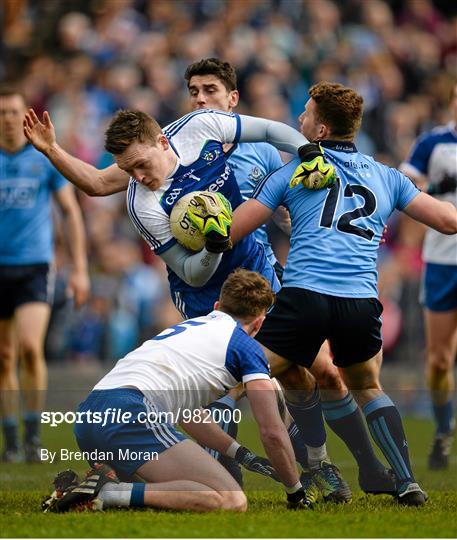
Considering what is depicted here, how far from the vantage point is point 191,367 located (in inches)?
269

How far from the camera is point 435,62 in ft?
65.9

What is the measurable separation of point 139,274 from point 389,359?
3076mm

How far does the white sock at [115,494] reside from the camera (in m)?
6.72

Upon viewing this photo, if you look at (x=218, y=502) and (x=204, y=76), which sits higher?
(x=204, y=76)

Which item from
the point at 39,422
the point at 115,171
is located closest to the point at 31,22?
the point at 39,422

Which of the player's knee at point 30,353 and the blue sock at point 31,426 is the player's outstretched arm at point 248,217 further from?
the player's knee at point 30,353

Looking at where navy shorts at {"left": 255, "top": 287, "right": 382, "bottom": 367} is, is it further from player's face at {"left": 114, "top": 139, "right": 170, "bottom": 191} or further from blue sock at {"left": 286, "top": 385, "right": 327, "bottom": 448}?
player's face at {"left": 114, "top": 139, "right": 170, "bottom": 191}

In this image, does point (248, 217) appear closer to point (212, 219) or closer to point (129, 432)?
point (212, 219)

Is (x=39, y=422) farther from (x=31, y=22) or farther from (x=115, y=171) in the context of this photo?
(x=31, y=22)

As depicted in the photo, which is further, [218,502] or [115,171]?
[115,171]

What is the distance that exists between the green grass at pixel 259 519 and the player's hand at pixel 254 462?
0.19m

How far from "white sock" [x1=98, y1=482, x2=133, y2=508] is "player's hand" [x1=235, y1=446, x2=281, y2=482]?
0.69 m

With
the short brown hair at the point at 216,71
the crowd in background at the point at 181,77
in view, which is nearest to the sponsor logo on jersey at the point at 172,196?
the short brown hair at the point at 216,71

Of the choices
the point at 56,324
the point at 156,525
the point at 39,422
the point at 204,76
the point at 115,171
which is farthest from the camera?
the point at 56,324
